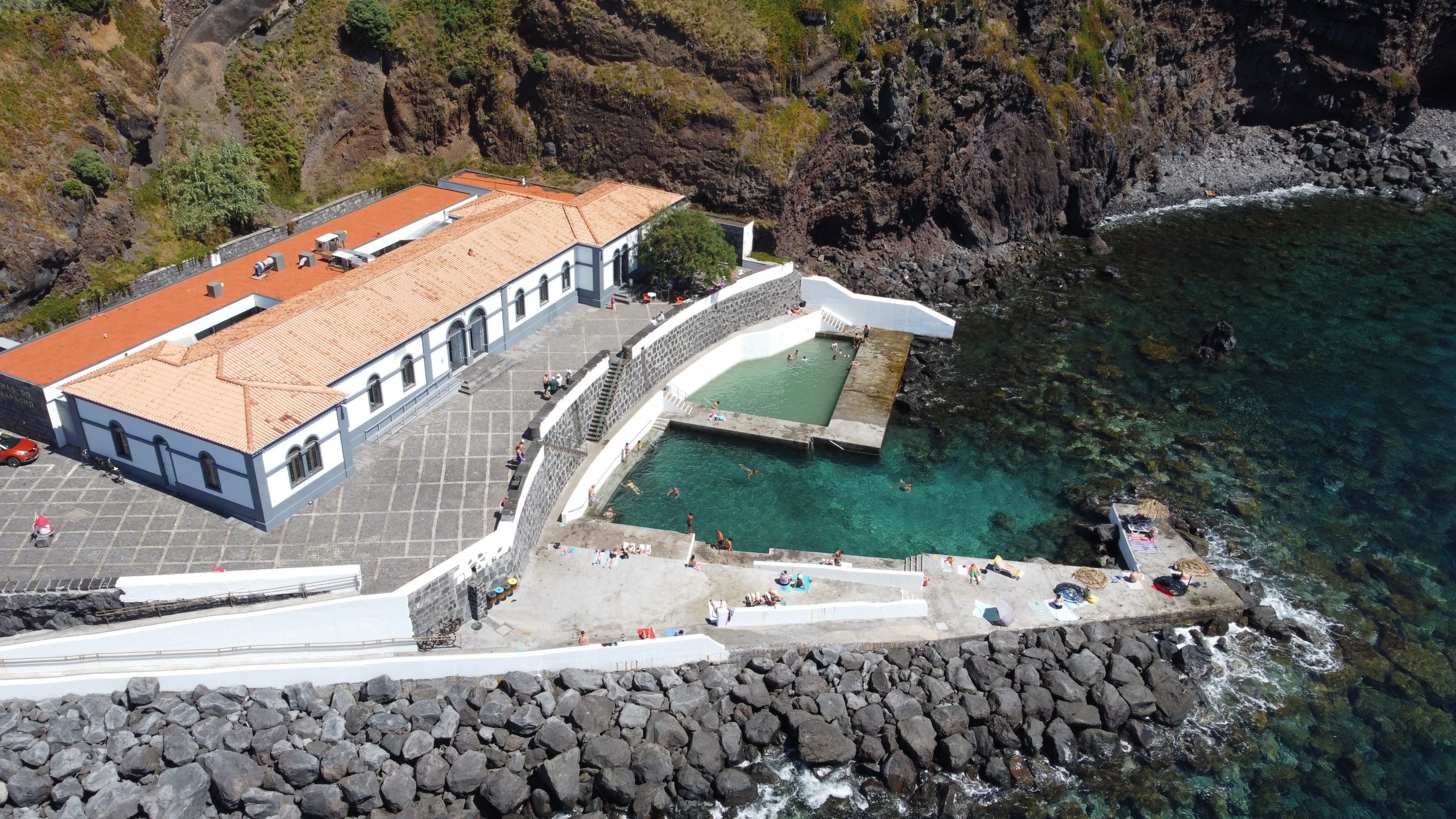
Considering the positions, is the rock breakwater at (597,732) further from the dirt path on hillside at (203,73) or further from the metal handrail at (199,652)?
the dirt path on hillside at (203,73)

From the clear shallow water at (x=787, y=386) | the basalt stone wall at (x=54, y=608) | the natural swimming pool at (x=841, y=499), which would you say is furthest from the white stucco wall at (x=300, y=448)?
the clear shallow water at (x=787, y=386)

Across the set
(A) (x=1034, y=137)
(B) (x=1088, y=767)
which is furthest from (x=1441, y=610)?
(A) (x=1034, y=137)

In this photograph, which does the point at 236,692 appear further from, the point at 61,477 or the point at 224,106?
the point at 224,106

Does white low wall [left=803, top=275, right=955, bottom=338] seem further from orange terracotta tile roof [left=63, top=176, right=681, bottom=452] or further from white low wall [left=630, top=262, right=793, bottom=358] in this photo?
orange terracotta tile roof [left=63, top=176, right=681, bottom=452]

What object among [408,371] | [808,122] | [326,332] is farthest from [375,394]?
[808,122]

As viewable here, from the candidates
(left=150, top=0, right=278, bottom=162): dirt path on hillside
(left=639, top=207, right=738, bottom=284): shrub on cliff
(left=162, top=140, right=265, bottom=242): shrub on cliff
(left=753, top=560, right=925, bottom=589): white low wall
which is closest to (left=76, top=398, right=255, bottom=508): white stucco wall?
(left=162, top=140, right=265, bottom=242): shrub on cliff

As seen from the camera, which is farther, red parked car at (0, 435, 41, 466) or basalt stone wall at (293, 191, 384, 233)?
basalt stone wall at (293, 191, 384, 233)
